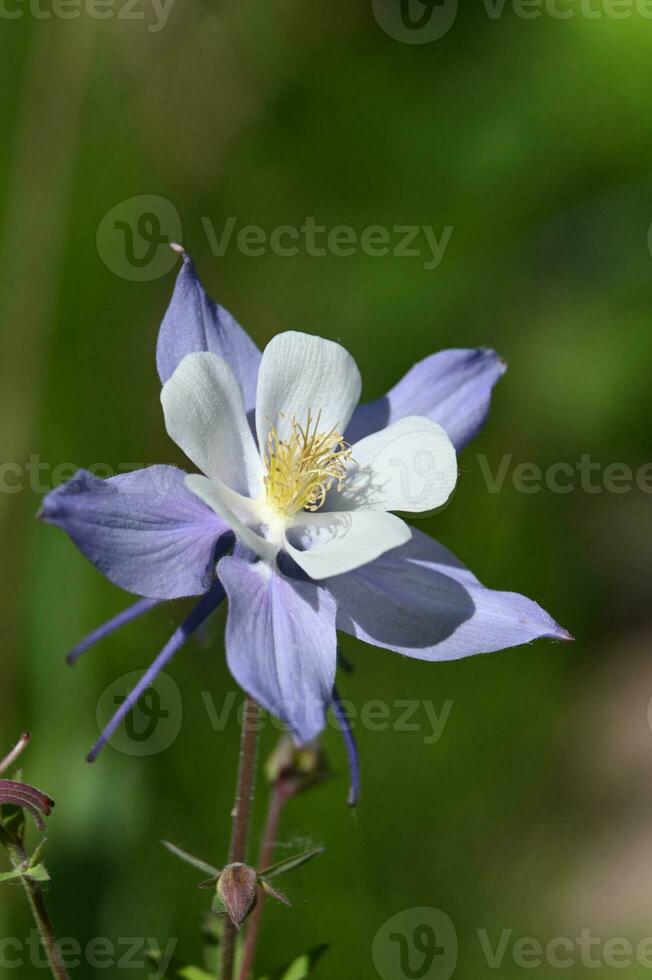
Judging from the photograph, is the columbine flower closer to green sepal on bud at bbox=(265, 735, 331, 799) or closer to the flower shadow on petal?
the flower shadow on petal

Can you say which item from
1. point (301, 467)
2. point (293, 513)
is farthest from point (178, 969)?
point (301, 467)

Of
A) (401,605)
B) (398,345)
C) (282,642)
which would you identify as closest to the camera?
(282,642)

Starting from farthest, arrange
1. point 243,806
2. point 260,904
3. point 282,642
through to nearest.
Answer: point 260,904 → point 243,806 → point 282,642

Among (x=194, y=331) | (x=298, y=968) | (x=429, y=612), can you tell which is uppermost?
(x=194, y=331)

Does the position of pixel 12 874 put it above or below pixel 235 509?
below

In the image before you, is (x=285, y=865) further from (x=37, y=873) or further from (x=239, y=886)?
(x=37, y=873)

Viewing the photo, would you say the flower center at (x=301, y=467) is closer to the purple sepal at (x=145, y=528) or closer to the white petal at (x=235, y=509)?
the white petal at (x=235, y=509)

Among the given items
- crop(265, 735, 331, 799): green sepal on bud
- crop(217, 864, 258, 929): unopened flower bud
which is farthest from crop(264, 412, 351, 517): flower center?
crop(217, 864, 258, 929): unopened flower bud
